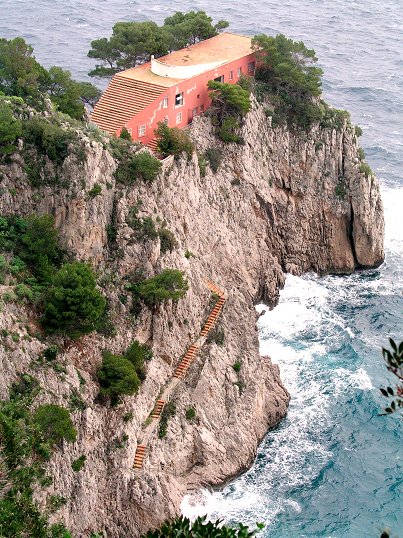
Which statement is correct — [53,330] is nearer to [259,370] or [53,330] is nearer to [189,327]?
[189,327]

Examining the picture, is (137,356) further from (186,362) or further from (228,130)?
(228,130)

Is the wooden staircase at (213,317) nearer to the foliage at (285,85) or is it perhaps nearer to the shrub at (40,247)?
the shrub at (40,247)

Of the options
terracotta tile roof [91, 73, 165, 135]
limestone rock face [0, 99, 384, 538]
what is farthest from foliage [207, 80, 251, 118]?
terracotta tile roof [91, 73, 165, 135]

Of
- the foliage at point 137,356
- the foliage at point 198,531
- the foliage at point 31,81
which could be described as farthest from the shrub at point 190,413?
the foliage at point 198,531

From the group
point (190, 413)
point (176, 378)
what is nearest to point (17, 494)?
point (190, 413)

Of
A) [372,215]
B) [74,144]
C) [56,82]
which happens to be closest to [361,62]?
[372,215]

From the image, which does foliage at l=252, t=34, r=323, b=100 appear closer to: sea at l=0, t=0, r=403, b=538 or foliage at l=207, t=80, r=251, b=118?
foliage at l=207, t=80, r=251, b=118
